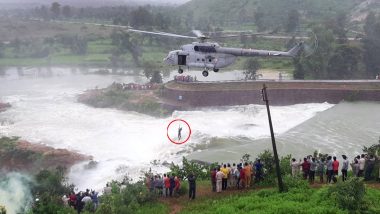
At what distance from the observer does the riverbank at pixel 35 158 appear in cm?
2675

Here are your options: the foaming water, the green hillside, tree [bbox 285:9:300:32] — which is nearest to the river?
the foaming water

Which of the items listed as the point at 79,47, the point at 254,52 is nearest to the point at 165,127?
the point at 254,52

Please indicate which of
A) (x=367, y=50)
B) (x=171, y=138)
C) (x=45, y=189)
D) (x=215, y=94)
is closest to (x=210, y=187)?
(x=45, y=189)

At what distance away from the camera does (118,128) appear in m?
34.8

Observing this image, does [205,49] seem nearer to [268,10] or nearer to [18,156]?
[18,156]

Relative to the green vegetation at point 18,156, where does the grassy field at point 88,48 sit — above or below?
above

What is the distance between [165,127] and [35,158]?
34.0 ft

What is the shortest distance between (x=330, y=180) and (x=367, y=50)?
39.3m

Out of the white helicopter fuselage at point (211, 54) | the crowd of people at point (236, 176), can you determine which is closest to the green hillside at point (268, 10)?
the white helicopter fuselage at point (211, 54)

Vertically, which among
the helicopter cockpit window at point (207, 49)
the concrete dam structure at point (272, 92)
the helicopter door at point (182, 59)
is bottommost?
the concrete dam structure at point (272, 92)

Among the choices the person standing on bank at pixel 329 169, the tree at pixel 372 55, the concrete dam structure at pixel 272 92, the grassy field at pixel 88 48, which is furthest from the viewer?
the grassy field at pixel 88 48

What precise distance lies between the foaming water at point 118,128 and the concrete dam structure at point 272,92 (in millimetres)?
1010

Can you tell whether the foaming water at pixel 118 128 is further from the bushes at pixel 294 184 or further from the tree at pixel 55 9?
the tree at pixel 55 9

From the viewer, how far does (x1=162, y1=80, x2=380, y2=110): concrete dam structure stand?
39.4 metres
